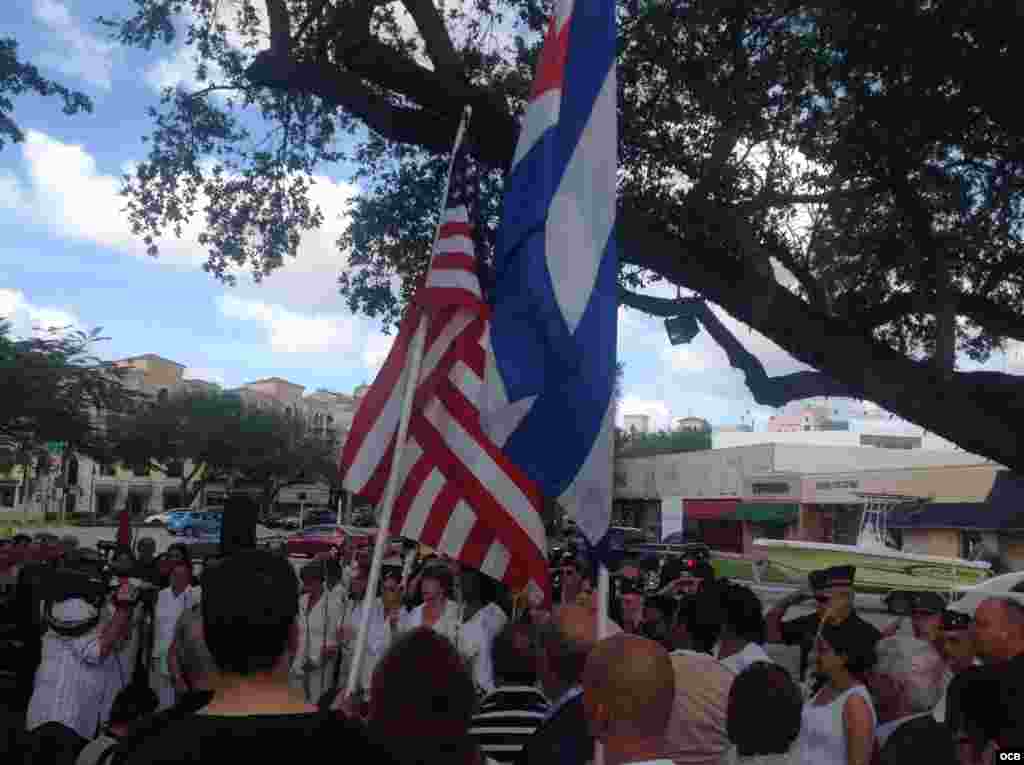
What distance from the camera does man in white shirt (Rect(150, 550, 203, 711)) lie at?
8219 mm

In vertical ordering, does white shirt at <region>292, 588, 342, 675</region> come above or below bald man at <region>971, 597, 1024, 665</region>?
below

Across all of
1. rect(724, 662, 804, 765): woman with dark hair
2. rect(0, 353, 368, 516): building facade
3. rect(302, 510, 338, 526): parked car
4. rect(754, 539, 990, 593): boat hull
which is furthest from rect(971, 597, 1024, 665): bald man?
rect(0, 353, 368, 516): building facade

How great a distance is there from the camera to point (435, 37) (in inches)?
364

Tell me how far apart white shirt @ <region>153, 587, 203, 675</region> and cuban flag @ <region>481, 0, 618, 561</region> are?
17.4ft

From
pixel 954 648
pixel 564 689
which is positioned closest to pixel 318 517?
pixel 954 648

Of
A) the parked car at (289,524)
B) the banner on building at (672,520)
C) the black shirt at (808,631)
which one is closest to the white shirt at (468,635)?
the black shirt at (808,631)

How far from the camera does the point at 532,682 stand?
398cm

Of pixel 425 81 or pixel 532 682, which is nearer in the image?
pixel 532 682

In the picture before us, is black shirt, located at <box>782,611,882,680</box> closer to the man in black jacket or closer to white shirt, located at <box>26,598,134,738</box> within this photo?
the man in black jacket

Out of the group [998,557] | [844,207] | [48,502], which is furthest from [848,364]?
[48,502]

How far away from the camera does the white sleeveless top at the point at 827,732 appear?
147 inches

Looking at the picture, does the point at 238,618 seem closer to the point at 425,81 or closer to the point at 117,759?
the point at 117,759

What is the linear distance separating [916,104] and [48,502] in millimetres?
66246

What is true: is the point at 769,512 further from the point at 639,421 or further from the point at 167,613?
the point at 639,421
